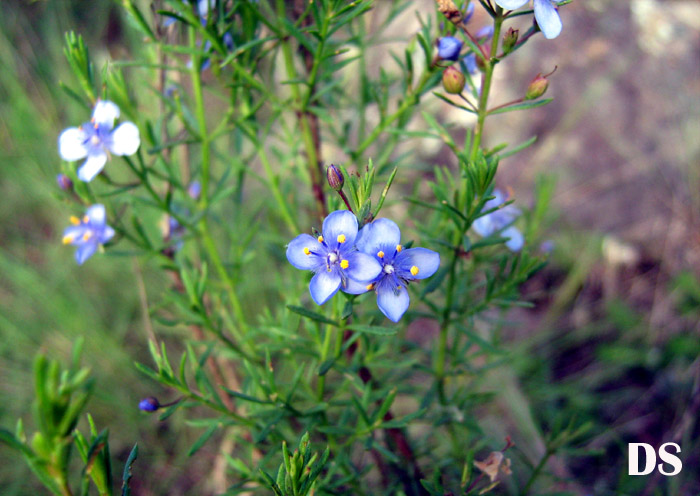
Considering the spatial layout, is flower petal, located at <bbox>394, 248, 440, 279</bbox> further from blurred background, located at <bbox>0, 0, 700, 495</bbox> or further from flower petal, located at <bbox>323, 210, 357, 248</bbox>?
blurred background, located at <bbox>0, 0, 700, 495</bbox>

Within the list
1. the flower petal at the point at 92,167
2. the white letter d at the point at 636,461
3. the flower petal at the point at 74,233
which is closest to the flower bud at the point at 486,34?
the flower petal at the point at 92,167

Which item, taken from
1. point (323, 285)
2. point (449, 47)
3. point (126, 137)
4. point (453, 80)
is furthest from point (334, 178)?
point (126, 137)

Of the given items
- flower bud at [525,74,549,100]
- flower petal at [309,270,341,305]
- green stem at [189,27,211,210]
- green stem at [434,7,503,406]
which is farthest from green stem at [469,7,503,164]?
green stem at [189,27,211,210]

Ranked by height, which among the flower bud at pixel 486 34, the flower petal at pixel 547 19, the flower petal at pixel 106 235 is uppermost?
the flower bud at pixel 486 34

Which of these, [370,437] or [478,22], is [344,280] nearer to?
[370,437]

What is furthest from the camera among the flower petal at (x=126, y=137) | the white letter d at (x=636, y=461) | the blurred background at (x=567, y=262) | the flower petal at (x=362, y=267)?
the blurred background at (x=567, y=262)

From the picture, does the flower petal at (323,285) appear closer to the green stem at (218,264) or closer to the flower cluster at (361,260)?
the flower cluster at (361,260)

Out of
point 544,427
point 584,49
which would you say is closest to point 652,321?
point 544,427
